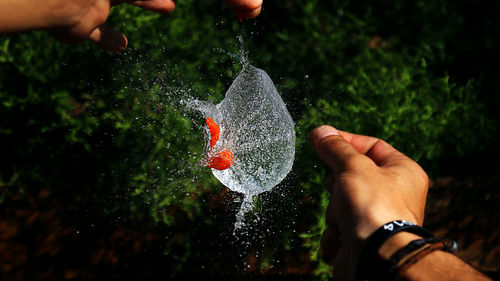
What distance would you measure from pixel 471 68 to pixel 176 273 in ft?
9.87

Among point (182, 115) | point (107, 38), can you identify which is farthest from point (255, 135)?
point (107, 38)

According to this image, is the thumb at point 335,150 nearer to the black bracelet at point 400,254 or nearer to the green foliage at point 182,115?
the black bracelet at point 400,254

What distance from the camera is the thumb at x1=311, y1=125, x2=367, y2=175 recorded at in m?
1.60

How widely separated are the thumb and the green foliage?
92 cm

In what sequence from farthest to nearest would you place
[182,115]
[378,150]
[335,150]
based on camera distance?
[182,115] < [378,150] < [335,150]

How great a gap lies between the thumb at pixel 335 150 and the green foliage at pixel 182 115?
0.92m

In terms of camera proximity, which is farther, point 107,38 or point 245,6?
point 107,38

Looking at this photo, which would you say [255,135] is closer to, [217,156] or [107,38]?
[217,156]

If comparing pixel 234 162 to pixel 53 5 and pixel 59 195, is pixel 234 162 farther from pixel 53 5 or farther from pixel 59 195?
pixel 59 195

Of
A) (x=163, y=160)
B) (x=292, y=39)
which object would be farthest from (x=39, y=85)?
(x=292, y=39)

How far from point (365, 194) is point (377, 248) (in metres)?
0.21

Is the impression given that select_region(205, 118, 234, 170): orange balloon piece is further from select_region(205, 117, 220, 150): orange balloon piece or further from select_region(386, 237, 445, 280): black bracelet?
select_region(386, 237, 445, 280): black bracelet

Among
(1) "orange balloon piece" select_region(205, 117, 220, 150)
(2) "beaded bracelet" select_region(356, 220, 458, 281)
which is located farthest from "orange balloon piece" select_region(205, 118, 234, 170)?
(2) "beaded bracelet" select_region(356, 220, 458, 281)

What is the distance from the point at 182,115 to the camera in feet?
9.02
